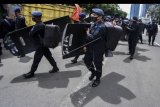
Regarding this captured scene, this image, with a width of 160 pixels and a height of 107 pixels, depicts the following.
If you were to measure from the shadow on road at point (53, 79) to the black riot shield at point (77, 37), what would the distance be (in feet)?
1.88

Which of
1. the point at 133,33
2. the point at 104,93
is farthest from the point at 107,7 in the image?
the point at 104,93

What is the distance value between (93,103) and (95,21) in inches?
68.7

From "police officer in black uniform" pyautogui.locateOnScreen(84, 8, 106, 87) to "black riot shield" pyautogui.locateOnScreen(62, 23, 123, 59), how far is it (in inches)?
7.0

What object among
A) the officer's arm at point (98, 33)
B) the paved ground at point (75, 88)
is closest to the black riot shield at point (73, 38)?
the officer's arm at point (98, 33)

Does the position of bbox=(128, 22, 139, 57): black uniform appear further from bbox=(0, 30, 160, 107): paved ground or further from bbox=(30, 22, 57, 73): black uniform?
bbox=(30, 22, 57, 73): black uniform

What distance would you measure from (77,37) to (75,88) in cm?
141

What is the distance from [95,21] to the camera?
525cm

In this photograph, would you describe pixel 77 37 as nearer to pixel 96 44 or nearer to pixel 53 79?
pixel 96 44

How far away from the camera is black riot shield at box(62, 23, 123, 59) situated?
5.64m

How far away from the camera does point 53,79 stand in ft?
19.7

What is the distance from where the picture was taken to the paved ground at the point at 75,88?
4.43 meters

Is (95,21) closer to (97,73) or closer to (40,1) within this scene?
(97,73)

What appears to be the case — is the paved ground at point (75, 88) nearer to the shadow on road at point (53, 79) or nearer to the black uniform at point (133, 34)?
the shadow on road at point (53, 79)

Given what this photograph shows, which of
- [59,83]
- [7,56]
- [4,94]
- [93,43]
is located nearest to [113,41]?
[93,43]
